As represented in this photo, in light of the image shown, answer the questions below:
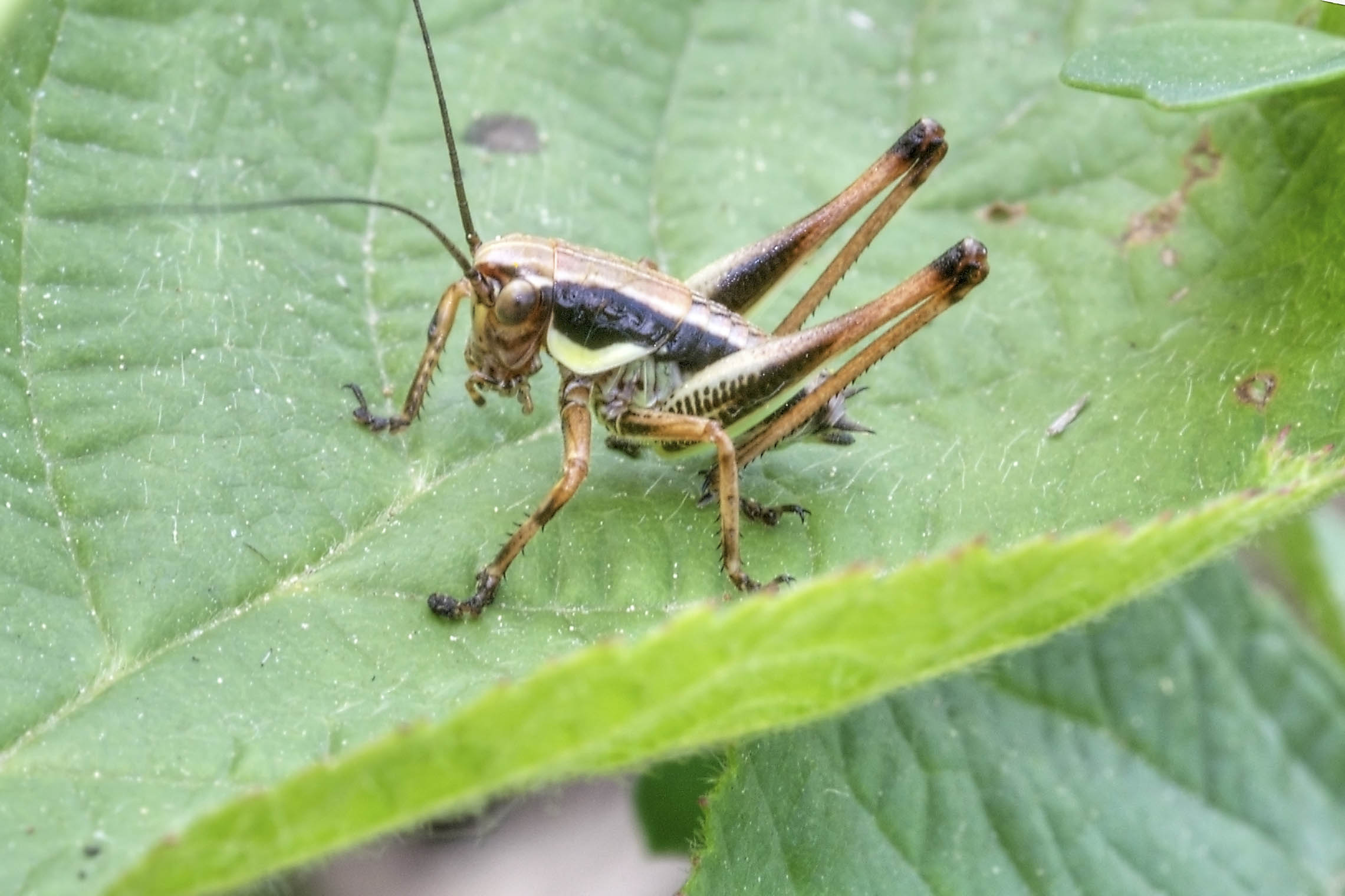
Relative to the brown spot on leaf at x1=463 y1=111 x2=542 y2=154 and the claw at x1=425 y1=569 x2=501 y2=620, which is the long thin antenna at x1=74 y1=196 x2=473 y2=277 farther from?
the claw at x1=425 y1=569 x2=501 y2=620

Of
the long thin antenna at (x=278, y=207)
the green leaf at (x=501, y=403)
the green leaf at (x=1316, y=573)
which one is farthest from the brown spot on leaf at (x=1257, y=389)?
the long thin antenna at (x=278, y=207)

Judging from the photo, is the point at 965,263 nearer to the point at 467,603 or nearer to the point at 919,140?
the point at 919,140

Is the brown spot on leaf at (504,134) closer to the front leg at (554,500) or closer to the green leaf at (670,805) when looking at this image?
the front leg at (554,500)

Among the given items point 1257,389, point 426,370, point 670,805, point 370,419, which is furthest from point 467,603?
point 1257,389

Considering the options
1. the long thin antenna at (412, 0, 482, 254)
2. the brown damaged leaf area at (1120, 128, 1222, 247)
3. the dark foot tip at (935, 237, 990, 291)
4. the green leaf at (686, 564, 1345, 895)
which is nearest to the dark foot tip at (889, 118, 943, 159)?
the dark foot tip at (935, 237, 990, 291)

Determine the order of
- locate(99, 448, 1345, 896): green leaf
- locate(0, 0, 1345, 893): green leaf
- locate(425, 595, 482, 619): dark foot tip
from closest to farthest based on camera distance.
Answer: locate(99, 448, 1345, 896): green leaf
locate(0, 0, 1345, 893): green leaf
locate(425, 595, 482, 619): dark foot tip

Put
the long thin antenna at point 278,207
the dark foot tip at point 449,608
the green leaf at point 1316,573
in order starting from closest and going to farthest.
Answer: the dark foot tip at point 449,608
the long thin antenna at point 278,207
the green leaf at point 1316,573
